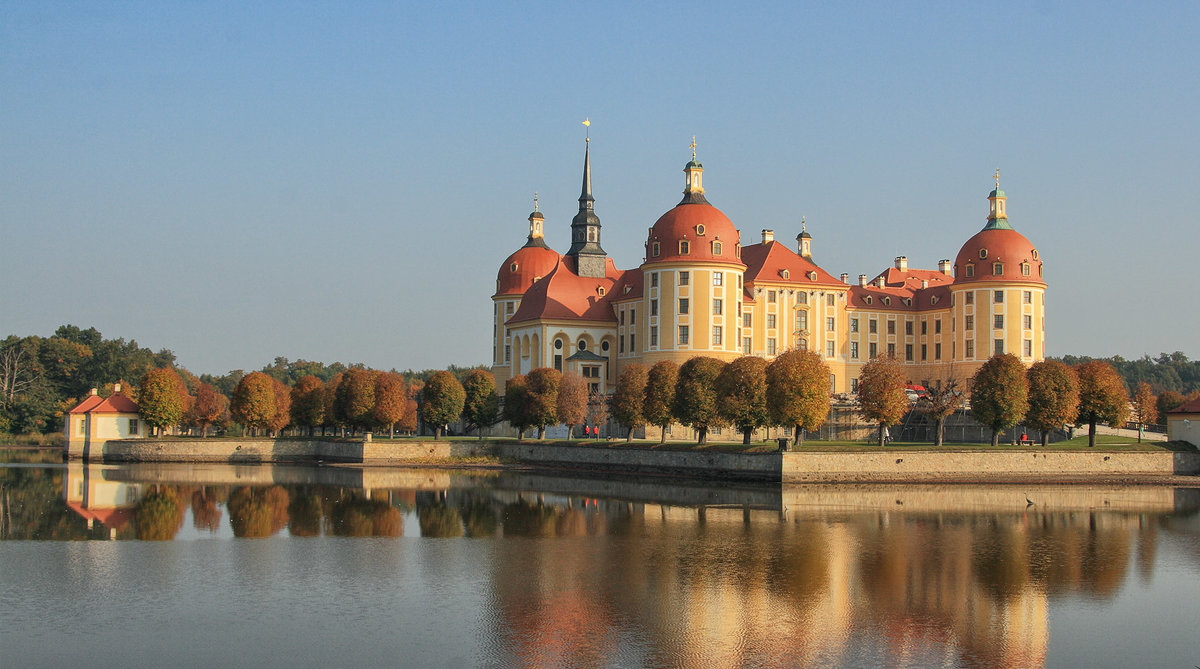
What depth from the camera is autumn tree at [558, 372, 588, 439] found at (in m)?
68.7

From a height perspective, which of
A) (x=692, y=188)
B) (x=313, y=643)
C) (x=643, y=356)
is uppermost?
(x=692, y=188)

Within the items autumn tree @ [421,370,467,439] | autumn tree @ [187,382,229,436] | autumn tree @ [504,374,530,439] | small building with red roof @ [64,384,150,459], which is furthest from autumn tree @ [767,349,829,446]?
autumn tree @ [187,382,229,436]

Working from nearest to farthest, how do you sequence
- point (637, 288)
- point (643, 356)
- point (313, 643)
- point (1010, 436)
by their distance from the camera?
1. point (313, 643)
2. point (1010, 436)
3. point (643, 356)
4. point (637, 288)

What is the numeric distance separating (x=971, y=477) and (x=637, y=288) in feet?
106

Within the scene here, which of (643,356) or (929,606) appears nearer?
(929,606)

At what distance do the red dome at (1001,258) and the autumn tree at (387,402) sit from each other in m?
37.3

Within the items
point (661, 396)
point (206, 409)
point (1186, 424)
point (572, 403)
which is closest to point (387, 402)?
point (572, 403)

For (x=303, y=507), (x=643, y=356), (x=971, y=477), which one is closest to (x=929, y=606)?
(x=303, y=507)

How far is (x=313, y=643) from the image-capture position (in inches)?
809

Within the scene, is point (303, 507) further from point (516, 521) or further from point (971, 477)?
point (971, 477)

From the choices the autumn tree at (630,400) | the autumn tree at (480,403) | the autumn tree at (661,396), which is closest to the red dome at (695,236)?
the autumn tree at (630,400)

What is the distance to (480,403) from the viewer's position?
243 ft

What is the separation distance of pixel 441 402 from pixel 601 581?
1827 inches

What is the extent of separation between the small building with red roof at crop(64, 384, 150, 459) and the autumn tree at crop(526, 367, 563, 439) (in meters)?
26.2
